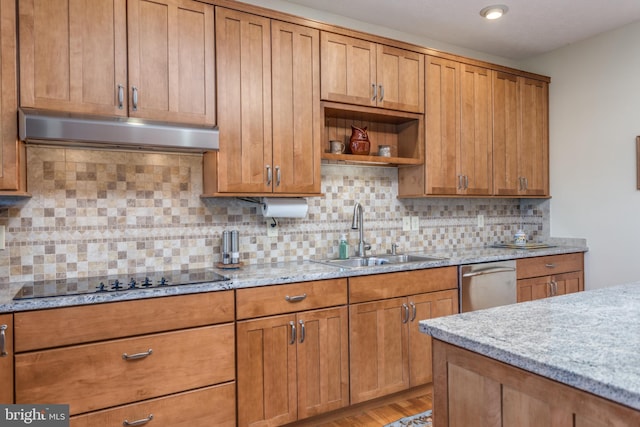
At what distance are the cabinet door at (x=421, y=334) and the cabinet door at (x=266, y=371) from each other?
0.83m

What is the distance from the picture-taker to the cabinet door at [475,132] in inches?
127

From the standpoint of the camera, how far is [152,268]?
94.3 inches

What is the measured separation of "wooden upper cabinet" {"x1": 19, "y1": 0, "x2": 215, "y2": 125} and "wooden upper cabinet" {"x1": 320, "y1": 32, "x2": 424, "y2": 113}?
2.53 feet

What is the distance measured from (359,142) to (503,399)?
2.13 metres

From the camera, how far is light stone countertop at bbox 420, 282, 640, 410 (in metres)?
0.83

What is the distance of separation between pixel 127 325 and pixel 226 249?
774 millimetres

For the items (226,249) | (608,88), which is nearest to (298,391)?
(226,249)

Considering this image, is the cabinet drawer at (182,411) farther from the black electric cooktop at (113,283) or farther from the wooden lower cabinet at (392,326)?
the wooden lower cabinet at (392,326)

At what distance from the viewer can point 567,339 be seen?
1044 millimetres

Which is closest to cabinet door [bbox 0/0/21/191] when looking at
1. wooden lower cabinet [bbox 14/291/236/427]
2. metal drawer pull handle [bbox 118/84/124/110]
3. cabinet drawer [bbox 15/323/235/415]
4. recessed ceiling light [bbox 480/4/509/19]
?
metal drawer pull handle [bbox 118/84/124/110]

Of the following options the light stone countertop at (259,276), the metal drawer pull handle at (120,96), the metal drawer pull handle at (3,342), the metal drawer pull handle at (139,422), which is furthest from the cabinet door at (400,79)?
the metal drawer pull handle at (3,342)

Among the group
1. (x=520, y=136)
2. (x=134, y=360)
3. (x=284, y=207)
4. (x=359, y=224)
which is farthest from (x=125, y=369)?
(x=520, y=136)

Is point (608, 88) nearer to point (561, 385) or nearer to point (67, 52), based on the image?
point (561, 385)

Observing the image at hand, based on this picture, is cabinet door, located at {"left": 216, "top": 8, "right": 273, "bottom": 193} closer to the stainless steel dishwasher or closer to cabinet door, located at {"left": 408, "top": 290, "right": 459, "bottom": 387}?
cabinet door, located at {"left": 408, "top": 290, "right": 459, "bottom": 387}
